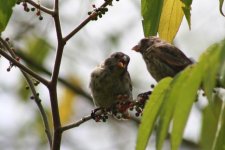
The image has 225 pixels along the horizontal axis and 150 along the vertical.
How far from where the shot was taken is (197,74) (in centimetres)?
252

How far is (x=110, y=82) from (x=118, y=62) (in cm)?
38

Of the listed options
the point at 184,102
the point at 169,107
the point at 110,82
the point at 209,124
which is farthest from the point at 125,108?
the point at 110,82

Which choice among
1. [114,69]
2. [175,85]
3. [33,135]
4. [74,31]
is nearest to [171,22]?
[74,31]

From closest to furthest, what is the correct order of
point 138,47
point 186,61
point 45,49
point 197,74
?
point 197,74 < point 186,61 < point 138,47 < point 45,49

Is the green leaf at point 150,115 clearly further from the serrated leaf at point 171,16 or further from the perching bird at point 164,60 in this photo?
the perching bird at point 164,60

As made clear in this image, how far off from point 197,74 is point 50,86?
4.99ft

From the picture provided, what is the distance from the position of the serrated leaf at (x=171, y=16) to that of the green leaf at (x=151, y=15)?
0.13 metres

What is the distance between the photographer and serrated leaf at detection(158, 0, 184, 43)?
381cm

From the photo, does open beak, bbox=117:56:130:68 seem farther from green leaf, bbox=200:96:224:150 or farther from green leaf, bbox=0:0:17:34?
green leaf, bbox=0:0:17:34

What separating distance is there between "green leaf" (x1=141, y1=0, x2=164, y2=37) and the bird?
1.73 metres

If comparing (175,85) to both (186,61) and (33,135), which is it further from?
(33,135)

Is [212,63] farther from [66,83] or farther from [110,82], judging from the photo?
[66,83]

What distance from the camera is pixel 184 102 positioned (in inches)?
97.4

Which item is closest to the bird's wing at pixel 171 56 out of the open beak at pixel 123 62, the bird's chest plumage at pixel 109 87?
the open beak at pixel 123 62
